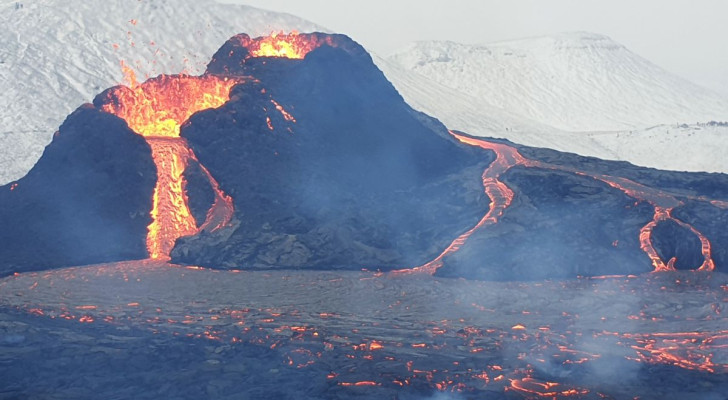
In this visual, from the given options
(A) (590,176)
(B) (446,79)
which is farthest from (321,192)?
(B) (446,79)

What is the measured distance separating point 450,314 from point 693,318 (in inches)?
346

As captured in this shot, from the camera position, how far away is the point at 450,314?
32.3 metres

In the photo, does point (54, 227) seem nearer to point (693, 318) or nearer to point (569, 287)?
point (569, 287)

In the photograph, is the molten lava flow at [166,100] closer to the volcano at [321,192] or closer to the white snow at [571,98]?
the volcano at [321,192]

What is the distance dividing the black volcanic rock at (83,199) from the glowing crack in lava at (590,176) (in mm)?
14735

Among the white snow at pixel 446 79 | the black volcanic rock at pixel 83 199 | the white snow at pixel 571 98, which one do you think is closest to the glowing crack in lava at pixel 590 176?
the black volcanic rock at pixel 83 199

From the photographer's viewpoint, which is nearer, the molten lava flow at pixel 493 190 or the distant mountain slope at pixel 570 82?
the molten lava flow at pixel 493 190

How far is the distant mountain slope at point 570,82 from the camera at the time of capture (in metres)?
157

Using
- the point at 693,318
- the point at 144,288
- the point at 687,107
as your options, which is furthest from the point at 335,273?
the point at 687,107

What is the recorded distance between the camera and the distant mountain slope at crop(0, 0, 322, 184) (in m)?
93.0

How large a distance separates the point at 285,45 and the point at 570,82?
129636 mm

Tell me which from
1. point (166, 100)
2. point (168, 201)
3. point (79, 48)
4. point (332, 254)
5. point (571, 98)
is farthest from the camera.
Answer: point (571, 98)

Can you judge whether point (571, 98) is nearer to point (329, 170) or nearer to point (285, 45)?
point (285, 45)

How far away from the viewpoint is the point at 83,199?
45375 millimetres
